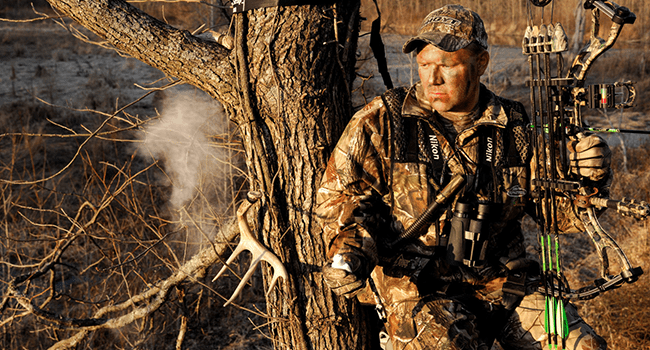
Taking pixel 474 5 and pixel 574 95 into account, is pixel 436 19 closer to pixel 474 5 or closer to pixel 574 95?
pixel 574 95

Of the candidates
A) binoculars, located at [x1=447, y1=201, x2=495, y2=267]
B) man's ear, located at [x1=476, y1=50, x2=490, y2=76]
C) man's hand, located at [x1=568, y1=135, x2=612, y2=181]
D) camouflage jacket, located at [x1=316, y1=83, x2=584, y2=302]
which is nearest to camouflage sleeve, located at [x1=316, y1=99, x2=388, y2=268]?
camouflage jacket, located at [x1=316, y1=83, x2=584, y2=302]

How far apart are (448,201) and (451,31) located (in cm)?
87

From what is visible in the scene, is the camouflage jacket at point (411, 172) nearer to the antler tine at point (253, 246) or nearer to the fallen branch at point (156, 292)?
the antler tine at point (253, 246)

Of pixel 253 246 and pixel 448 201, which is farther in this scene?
pixel 253 246

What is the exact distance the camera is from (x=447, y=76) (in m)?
2.71

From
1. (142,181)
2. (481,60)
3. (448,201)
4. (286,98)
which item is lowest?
(142,181)

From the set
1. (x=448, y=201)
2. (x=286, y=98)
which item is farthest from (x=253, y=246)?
(x=448, y=201)

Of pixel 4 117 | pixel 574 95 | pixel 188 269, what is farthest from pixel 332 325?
pixel 4 117

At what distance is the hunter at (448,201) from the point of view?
8.75 ft

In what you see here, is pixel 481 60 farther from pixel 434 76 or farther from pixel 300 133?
pixel 300 133

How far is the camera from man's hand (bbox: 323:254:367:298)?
246 cm

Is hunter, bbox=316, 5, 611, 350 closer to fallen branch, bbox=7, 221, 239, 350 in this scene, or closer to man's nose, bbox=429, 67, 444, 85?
man's nose, bbox=429, 67, 444, 85

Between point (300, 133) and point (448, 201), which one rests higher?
point (300, 133)

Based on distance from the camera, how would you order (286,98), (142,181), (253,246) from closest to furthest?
(286,98) < (253,246) < (142,181)
